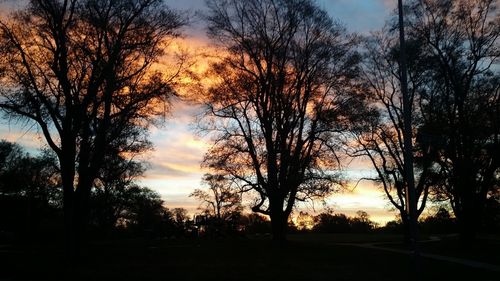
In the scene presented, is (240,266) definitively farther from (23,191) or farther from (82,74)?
(23,191)

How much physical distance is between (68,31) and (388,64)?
22713 mm

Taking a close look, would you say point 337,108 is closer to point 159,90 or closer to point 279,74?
point 279,74

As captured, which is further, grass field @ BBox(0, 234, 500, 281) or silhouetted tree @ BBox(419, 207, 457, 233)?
silhouetted tree @ BBox(419, 207, 457, 233)

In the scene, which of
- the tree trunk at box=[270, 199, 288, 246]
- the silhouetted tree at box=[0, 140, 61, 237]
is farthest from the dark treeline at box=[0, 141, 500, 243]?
the tree trunk at box=[270, 199, 288, 246]

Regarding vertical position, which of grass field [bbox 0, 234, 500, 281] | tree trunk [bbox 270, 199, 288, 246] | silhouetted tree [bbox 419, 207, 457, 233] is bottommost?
grass field [bbox 0, 234, 500, 281]

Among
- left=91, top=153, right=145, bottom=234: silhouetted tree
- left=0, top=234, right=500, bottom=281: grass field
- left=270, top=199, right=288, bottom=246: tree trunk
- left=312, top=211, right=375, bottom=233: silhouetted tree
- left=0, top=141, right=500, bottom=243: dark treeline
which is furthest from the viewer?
left=312, top=211, right=375, bottom=233: silhouetted tree

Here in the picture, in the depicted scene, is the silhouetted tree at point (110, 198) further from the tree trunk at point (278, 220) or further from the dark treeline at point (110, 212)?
the tree trunk at point (278, 220)

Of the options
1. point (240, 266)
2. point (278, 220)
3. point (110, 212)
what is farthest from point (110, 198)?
point (240, 266)

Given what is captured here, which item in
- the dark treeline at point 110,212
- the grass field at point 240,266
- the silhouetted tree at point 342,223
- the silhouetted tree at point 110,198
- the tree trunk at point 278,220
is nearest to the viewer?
the grass field at point 240,266

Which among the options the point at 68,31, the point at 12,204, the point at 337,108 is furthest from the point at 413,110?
the point at 12,204

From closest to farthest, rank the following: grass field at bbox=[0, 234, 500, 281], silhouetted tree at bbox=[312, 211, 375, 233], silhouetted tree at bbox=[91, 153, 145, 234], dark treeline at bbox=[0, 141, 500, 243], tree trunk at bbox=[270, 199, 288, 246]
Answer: grass field at bbox=[0, 234, 500, 281] < tree trunk at bbox=[270, 199, 288, 246] < dark treeline at bbox=[0, 141, 500, 243] < silhouetted tree at bbox=[91, 153, 145, 234] < silhouetted tree at bbox=[312, 211, 375, 233]

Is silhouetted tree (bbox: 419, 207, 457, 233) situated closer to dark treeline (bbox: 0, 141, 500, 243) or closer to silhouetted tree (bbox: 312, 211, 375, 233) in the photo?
dark treeline (bbox: 0, 141, 500, 243)

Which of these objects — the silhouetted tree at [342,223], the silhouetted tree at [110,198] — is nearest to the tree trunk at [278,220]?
the silhouetted tree at [110,198]

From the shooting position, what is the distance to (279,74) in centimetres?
3238
